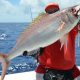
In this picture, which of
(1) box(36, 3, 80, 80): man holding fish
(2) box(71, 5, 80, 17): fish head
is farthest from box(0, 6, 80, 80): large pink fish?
(1) box(36, 3, 80, 80): man holding fish

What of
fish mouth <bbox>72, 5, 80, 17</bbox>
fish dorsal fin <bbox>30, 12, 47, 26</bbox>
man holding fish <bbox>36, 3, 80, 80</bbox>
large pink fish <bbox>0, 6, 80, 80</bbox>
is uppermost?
fish mouth <bbox>72, 5, 80, 17</bbox>

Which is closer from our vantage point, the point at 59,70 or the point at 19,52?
the point at 19,52

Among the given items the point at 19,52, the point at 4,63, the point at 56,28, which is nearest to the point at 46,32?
the point at 56,28

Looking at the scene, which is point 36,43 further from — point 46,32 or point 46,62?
point 46,62

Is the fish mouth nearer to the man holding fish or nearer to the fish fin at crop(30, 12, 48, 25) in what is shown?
the fish fin at crop(30, 12, 48, 25)

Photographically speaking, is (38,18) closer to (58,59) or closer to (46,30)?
(46,30)

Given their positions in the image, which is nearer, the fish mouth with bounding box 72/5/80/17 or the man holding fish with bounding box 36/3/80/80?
the fish mouth with bounding box 72/5/80/17

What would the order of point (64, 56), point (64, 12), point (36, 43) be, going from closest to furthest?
point (36, 43) < point (64, 12) < point (64, 56)

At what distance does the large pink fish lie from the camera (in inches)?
158

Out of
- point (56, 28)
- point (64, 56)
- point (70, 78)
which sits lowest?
point (70, 78)

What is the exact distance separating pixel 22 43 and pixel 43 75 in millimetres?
1200

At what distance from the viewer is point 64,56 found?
5016 millimetres

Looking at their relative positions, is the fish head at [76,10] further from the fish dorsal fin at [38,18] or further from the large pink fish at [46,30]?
the fish dorsal fin at [38,18]

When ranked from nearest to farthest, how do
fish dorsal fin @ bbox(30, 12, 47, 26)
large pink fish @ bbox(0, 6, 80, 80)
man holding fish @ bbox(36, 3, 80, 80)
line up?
1. large pink fish @ bbox(0, 6, 80, 80)
2. fish dorsal fin @ bbox(30, 12, 47, 26)
3. man holding fish @ bbox(36, 3, 80, 80)
